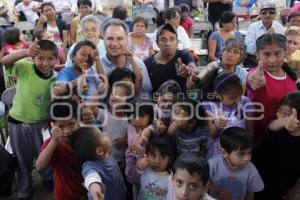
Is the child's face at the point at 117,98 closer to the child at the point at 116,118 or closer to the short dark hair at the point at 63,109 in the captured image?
the child at the point at 116,118

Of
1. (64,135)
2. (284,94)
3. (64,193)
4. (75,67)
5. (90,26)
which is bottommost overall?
(64,193)

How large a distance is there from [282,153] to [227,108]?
45cm

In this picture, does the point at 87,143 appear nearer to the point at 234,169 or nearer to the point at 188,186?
the point at 188,186

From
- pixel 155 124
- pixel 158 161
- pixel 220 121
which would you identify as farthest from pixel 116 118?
pixel 220 121

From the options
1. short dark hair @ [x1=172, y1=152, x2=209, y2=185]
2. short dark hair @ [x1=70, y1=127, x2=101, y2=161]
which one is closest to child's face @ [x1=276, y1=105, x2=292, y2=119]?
short dark hair @ [x1=172, y1=152, x2=209, y2=185]

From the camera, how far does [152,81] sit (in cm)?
300

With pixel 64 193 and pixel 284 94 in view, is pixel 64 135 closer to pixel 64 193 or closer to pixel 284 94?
pixel 64 193

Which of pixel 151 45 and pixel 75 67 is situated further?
pixel 151 45

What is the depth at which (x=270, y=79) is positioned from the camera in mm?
2428

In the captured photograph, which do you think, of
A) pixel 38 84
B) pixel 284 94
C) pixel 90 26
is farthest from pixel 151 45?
pixel 284 94

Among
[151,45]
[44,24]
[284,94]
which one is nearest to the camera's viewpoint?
[284,94]

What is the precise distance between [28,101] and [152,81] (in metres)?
0.97

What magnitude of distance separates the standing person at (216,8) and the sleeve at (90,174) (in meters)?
5.69

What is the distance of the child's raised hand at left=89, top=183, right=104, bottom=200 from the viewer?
1914 millimetres
